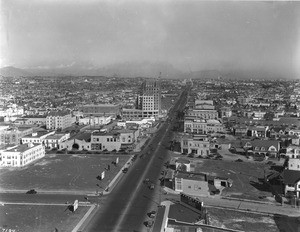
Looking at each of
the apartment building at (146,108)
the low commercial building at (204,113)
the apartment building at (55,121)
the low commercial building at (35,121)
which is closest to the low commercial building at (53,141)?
the apartment building at (55,121)

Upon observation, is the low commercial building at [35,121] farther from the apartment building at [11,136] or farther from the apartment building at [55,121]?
the apartment building at [11,136]

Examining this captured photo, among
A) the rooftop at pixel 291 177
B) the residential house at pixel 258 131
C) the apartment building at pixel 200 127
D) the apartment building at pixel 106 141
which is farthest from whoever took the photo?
the apartment building at pixel 200 127

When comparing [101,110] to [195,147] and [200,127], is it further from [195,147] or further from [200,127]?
[195,147]

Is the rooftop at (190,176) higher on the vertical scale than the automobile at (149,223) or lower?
higher

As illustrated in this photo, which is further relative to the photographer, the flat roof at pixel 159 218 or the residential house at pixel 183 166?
the residential house at pixel 183 166

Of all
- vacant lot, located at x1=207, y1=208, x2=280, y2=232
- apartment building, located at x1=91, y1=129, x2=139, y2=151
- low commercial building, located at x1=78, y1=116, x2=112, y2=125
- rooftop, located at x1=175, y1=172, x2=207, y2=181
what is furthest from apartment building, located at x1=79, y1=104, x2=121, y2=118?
vacant lot, located at x1=207, y1=208, x2=280, y2=232
